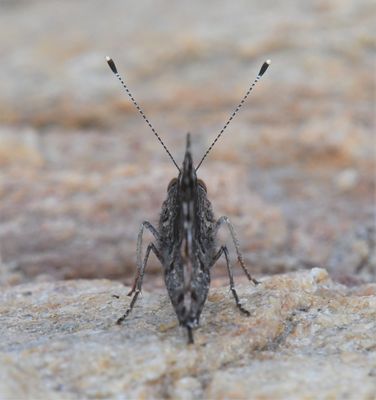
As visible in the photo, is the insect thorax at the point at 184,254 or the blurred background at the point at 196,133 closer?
the insect thorax at the point at 184,254

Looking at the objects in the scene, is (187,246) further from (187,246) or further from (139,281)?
(139,281)

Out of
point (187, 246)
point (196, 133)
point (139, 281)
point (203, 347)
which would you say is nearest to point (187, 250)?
point (187, 246)

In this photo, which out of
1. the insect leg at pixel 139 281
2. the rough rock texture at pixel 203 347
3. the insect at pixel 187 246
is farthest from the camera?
the insect leg at pixel 139 281

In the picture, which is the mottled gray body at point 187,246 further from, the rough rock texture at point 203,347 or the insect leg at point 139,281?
the rough rock texture at point 203,347

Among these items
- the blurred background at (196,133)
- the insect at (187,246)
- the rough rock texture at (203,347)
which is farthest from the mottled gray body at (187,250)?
the blurred background at (196,133)

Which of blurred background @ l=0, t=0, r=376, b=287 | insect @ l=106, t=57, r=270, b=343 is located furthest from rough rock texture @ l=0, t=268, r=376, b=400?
blurred background @ l=0, t=0, r=376, b=287

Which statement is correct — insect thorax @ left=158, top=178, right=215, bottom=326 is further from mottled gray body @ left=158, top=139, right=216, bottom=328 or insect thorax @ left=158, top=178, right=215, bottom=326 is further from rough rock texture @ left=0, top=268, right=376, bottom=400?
rough rock texture @ left=0, top=268, right=376, bottom=400
